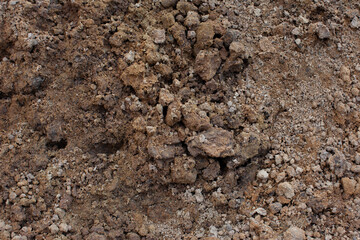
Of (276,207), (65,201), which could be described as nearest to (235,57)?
(276,207)

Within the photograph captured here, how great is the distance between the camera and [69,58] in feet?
9.13

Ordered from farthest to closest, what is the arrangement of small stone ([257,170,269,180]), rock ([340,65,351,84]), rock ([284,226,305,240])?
rock ([340,65,351,84])
small stone ([257,170,269,180])
rock ([284,226,305,240])

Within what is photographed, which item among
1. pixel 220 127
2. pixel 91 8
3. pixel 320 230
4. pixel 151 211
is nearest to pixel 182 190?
pixel 151 211

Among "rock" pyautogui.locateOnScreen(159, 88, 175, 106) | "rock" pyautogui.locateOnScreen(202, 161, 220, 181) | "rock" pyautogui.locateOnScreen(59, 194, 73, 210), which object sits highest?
"rock" pyautogui.locateOnScreen(159, 88, 175, 106)

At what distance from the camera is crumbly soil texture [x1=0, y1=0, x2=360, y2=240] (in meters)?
2.60

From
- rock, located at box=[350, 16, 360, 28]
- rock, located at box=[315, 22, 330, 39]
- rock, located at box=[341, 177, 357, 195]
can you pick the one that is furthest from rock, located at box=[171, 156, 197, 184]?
rock, located at box=[350, 16, 360, 28]

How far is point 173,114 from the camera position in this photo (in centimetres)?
258

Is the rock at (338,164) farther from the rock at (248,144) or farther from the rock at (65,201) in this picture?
the rock at (65,201)

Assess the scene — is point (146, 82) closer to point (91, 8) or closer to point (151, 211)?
point (91, 8)

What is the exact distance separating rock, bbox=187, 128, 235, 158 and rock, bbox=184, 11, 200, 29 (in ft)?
2.92

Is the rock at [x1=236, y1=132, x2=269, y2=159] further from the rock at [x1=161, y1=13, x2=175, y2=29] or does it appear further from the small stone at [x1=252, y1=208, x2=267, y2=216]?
the rock at [x1=161, y1=13, x2=175, y2=29]

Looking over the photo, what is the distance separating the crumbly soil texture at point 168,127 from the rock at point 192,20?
0.01 metres

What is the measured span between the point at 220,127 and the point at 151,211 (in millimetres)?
861

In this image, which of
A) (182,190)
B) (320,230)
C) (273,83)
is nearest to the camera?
(320,230)
